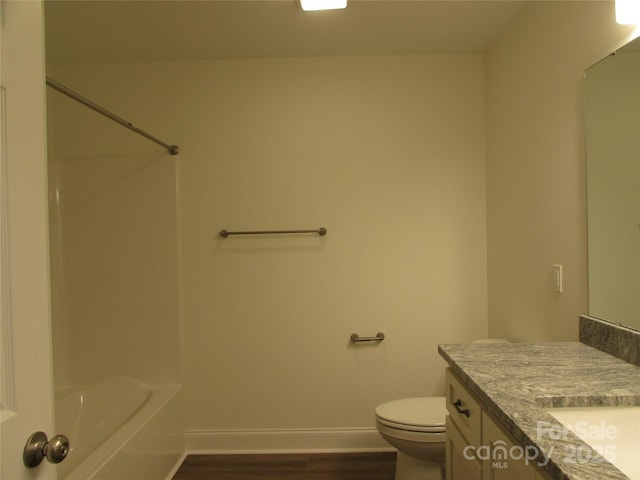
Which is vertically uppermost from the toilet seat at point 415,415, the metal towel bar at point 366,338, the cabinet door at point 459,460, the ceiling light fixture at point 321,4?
the ceiling light fixture at point 321,4

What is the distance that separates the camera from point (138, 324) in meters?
2.16

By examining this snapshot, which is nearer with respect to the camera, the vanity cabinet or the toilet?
the vanity cabinet

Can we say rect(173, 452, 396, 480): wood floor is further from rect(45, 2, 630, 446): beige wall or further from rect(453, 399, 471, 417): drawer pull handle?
rect(453, 399, 471, 417): drawer pull handle

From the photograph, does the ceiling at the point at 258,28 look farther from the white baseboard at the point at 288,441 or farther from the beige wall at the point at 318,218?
the white baseboard at the point at 288,441

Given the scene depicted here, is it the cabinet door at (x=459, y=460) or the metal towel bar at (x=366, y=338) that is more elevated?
the metal towel bar at (x=366, y=338)

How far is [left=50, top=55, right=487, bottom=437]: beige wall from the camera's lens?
212 cm

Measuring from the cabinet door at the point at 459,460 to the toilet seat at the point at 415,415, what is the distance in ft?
0.92

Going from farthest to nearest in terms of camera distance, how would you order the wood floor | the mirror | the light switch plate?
the wood floor
the light switch plate
the mirror

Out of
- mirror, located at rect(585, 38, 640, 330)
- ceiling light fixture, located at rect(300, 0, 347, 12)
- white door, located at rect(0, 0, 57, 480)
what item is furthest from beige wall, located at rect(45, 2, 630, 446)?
white door, located at rect(0, 0, 57, 480)

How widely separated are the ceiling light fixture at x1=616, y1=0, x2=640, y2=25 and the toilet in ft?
5.08

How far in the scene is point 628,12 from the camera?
1.07m

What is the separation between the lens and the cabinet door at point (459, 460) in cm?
98

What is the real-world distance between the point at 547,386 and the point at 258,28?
1948 millimetres

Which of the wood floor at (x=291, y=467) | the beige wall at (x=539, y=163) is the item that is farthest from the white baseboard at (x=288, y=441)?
the beige wall at (x=539, y=163)
